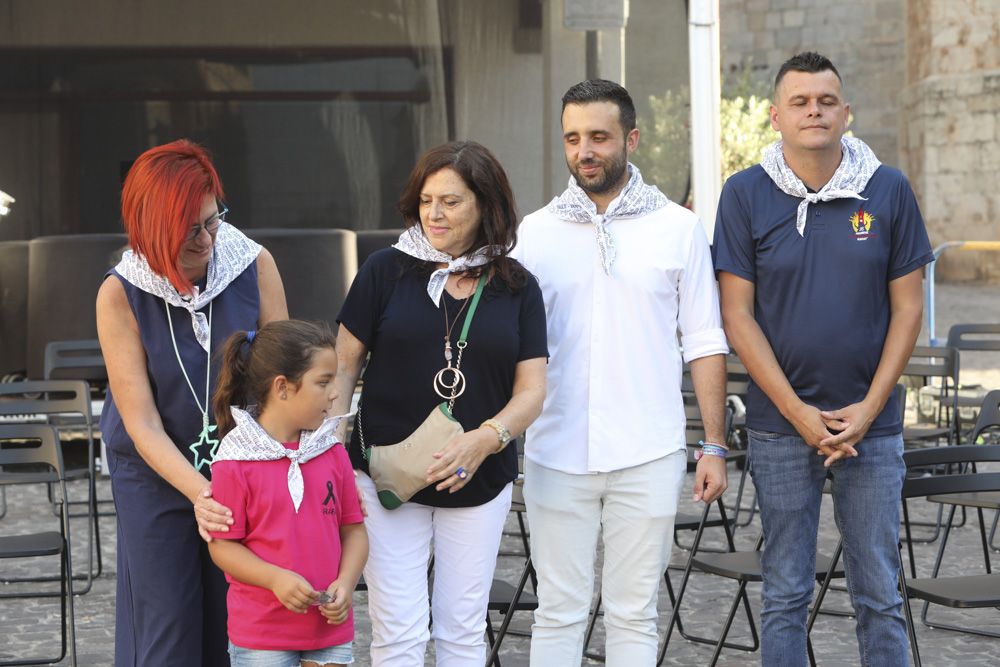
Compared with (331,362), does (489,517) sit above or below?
below

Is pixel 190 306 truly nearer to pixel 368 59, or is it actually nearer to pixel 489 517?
pixel 489 517

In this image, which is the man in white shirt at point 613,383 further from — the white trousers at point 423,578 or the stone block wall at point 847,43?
the stone block wall at point 847,43

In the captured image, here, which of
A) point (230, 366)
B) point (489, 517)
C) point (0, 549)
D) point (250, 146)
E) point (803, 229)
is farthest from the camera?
point (250, 146)

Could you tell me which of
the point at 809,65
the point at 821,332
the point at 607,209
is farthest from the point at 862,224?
the point at 607,209

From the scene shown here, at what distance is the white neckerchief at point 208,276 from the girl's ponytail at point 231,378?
10cm

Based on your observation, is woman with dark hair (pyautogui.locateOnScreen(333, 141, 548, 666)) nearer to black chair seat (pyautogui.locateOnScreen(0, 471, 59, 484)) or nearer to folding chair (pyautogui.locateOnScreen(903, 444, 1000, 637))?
folding chair (pyautogui.locateOnScreen(903, 444, 1000, 637))

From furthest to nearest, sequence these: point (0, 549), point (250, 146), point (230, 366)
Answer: point (250, 146) → point (0, 549) → point (230, 366)

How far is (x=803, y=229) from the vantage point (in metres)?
3.68

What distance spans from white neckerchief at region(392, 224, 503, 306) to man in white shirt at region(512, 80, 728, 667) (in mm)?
259

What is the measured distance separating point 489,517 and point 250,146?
17.7ft

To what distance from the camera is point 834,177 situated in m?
3.70

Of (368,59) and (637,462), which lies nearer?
(637,462)

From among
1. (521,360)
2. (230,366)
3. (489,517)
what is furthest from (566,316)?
(230,366)

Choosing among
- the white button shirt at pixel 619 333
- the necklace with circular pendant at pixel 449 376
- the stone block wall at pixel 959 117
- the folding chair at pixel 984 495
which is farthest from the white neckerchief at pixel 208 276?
the stone block wall at pixel 959 117
